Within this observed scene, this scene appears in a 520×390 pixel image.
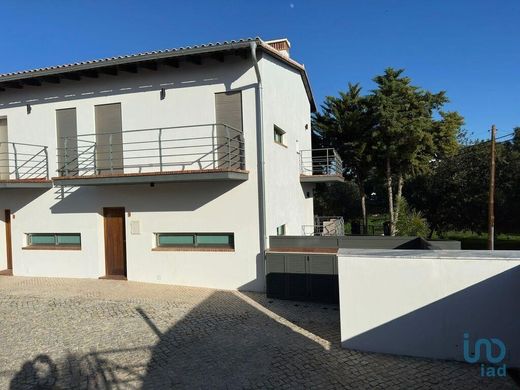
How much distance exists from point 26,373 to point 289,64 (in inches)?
434

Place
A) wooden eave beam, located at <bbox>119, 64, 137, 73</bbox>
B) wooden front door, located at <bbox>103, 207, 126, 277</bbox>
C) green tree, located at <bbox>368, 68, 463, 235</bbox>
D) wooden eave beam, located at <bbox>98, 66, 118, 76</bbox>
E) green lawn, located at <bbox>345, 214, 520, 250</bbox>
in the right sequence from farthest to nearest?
green lawn, located at <bbox>345, 214, 520, 250</bbox>
green tree, located at <bbox>368, 68, 463, 235</bbox>
wooden front door, located at <bbox>103, 207, 126, 277</bbox>
wooden eave beam, located at <bbox>98, 66, 118, 76</bbox>
wooden eave beam, located at <bbox>119, 64, 137, 73</bbox>

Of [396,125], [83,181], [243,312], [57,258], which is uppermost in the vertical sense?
[396,125]

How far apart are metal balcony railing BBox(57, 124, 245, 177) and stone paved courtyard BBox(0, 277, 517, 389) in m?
3.64

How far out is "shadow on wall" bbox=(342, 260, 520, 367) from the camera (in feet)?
17.1

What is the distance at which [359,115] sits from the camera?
71.8 feet

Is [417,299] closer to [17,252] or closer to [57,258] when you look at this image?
[57,258]

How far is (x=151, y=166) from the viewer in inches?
416

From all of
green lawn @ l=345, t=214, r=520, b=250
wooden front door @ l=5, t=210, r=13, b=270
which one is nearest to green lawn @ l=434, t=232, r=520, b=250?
green lawn @ l=345, t=214, r=520, b=250

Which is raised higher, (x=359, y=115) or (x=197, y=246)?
(x=359, y=115)

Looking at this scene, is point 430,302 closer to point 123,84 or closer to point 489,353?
point 489,353

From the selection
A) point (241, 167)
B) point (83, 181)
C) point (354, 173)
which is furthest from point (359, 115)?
point (83, 181)

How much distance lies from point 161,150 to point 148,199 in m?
1.52

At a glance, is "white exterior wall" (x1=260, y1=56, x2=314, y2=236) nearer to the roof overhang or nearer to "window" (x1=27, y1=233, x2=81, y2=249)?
the roof overhang

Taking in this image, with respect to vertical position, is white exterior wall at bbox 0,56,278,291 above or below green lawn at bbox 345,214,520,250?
above
